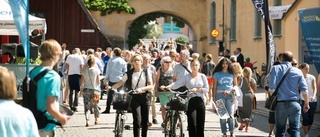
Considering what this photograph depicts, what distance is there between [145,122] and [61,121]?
5.61 meters

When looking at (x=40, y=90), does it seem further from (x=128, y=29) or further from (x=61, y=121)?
(x=128, y=29)

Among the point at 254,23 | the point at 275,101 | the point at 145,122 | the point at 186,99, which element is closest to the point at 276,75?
the point at 275,101

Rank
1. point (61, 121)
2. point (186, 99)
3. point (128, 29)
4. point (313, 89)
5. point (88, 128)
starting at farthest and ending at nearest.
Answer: point (128, 29) → point (88, 128) → point (313, 89) → point (186, 99) → point (61, 121)

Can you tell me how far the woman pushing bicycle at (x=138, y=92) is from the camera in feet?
38.8

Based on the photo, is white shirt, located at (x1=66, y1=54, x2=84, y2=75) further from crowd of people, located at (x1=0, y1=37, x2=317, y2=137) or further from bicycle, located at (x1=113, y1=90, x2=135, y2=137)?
bicycle, located at (x1=113, y1=90, x2=135, y2=137)

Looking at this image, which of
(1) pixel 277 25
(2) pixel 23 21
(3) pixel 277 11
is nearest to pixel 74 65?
(2) pixel 23 21

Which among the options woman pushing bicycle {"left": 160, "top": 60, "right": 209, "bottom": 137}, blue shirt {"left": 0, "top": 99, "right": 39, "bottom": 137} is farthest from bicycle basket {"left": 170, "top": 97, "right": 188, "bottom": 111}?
blue shirt {"left": 0, "top": 99, "right": 39, "bottom": 137}

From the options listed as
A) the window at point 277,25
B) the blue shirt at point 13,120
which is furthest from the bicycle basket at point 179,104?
the window at point 277,25

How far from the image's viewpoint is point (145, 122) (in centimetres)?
1195

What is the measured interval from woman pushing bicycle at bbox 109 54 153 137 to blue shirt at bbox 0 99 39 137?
6.75 metres

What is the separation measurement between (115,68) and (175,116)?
6374 millimetres

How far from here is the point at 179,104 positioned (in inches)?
460

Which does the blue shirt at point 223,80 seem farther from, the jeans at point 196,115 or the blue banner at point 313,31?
the blue banner at point 313,31

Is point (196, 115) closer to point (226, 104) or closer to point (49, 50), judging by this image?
point (226, 104)
